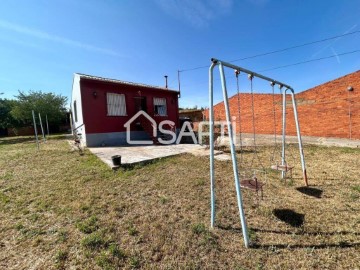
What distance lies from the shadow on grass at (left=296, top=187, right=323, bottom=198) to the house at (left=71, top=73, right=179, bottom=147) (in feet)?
25.7

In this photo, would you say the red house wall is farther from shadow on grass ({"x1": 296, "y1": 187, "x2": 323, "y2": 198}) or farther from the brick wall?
shadow on grass ({"x1": 296, "y1": 187, "x2": 323, "y2": 198})

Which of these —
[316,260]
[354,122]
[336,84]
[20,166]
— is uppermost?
[336,84]

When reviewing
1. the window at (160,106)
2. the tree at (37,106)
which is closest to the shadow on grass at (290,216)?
the window at (160,106)

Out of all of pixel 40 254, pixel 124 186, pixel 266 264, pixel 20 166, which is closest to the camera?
pixel 266 264

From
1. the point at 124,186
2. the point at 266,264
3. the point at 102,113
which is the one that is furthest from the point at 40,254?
the point at 102,113

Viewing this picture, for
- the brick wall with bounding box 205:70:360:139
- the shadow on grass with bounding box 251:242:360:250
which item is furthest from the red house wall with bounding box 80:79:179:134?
the shadow on grass with bounding box 251:242:360:250

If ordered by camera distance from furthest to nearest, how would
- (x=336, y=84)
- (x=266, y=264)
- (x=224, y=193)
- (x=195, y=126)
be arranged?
1. (x=195, y=126)
2. (x=336, y=84)
3. (x=224, y=193)
4. (x=266, y=264)

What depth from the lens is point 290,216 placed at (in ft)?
10.3

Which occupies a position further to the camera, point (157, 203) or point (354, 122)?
point (354, 122)

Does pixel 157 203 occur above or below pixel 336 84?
below

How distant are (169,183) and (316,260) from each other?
310 centimetres

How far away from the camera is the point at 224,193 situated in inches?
160

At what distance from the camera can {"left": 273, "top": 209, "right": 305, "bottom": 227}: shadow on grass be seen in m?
2.94

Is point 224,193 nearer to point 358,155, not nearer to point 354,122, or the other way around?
point 358,155
